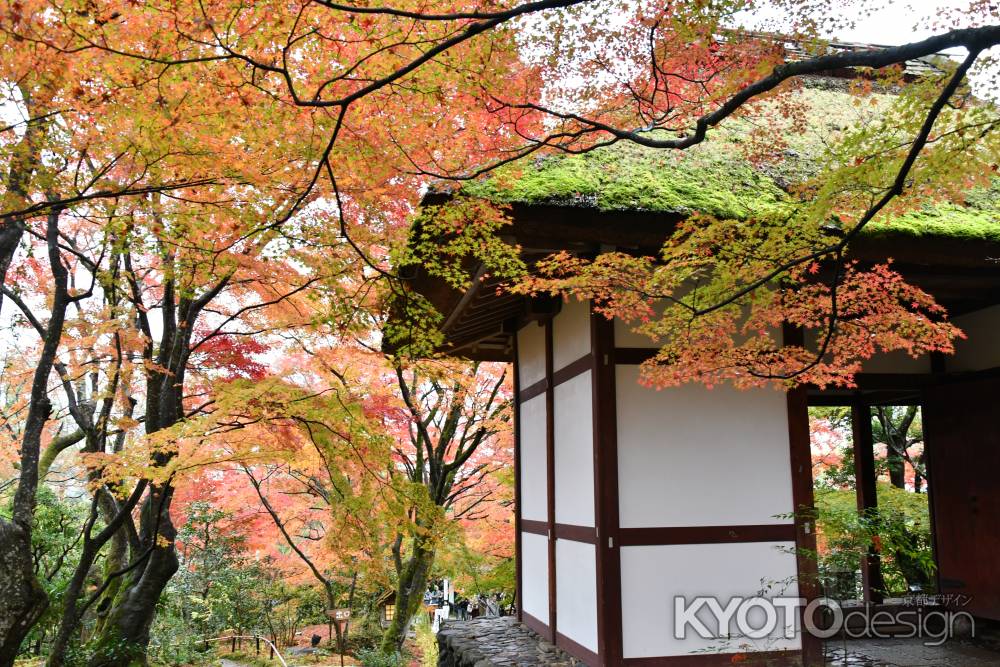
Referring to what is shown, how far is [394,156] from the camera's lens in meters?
4.62

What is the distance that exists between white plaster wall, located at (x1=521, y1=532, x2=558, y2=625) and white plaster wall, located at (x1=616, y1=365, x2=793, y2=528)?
1501 millimetres

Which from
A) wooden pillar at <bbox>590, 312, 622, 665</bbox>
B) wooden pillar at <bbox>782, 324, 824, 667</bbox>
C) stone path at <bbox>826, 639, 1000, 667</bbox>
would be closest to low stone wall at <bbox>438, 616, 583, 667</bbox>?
wooden pillar at <bbox>590, 312, 622, 665</bbox>

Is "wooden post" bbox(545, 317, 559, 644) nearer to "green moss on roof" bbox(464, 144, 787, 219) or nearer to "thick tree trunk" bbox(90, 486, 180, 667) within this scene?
"green moss on roof" bbox(464, 144, 787, 219)

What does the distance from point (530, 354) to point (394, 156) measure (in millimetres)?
2743

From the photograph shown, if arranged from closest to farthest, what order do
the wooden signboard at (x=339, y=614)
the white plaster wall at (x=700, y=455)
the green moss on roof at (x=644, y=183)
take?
the green moss on roof at (x=644, y=183) → the white plaster wall at (x=700, y=455) → the wooden signboard at (x=339, y=614)

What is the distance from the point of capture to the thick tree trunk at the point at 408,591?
32.5 feet

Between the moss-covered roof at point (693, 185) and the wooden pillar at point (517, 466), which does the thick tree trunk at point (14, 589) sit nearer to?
the moss-covered roof at point (693, 185)

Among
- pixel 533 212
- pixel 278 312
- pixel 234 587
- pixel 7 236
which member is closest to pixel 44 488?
pixel 234 587

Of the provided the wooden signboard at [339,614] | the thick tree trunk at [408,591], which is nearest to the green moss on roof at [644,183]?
the thick tree trunk at [408,591]

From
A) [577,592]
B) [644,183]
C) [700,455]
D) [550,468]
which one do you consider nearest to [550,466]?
[550,468]

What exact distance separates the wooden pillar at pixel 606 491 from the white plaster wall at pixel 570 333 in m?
0.22

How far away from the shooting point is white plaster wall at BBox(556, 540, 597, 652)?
492 cm

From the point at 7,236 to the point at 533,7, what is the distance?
3.73 meters

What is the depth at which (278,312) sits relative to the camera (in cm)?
752
